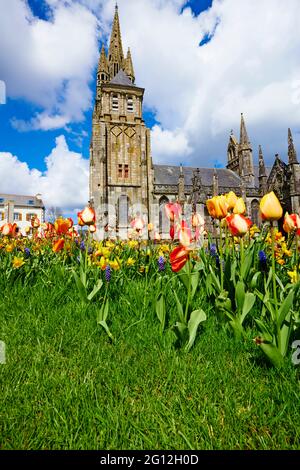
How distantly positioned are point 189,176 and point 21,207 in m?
37.2

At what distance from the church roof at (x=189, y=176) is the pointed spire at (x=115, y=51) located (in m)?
22.7

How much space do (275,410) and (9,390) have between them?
1459 mm

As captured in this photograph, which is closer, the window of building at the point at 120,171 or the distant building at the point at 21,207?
the window of building at the point at 120,171

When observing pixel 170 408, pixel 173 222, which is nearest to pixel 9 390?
pixel 170 408

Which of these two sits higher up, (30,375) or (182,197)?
(182,197)

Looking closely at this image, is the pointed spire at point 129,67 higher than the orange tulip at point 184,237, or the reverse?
the pointed spire at point 129,67

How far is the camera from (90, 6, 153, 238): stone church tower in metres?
31.8

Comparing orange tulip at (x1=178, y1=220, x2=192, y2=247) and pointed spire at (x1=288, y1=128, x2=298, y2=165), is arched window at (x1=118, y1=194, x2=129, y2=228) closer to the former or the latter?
pointed spire at (x1=288, y1=128, x2=298, y2=165)

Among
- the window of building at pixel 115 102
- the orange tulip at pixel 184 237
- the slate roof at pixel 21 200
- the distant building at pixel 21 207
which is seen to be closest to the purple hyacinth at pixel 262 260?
the orange tulip at pixel 184 237

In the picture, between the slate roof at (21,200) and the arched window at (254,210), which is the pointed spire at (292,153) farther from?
the slate roof at (21,200)

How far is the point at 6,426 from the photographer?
1.28 metres

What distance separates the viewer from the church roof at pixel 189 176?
3831 cm

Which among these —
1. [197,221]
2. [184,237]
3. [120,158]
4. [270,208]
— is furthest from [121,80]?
[270,208]
